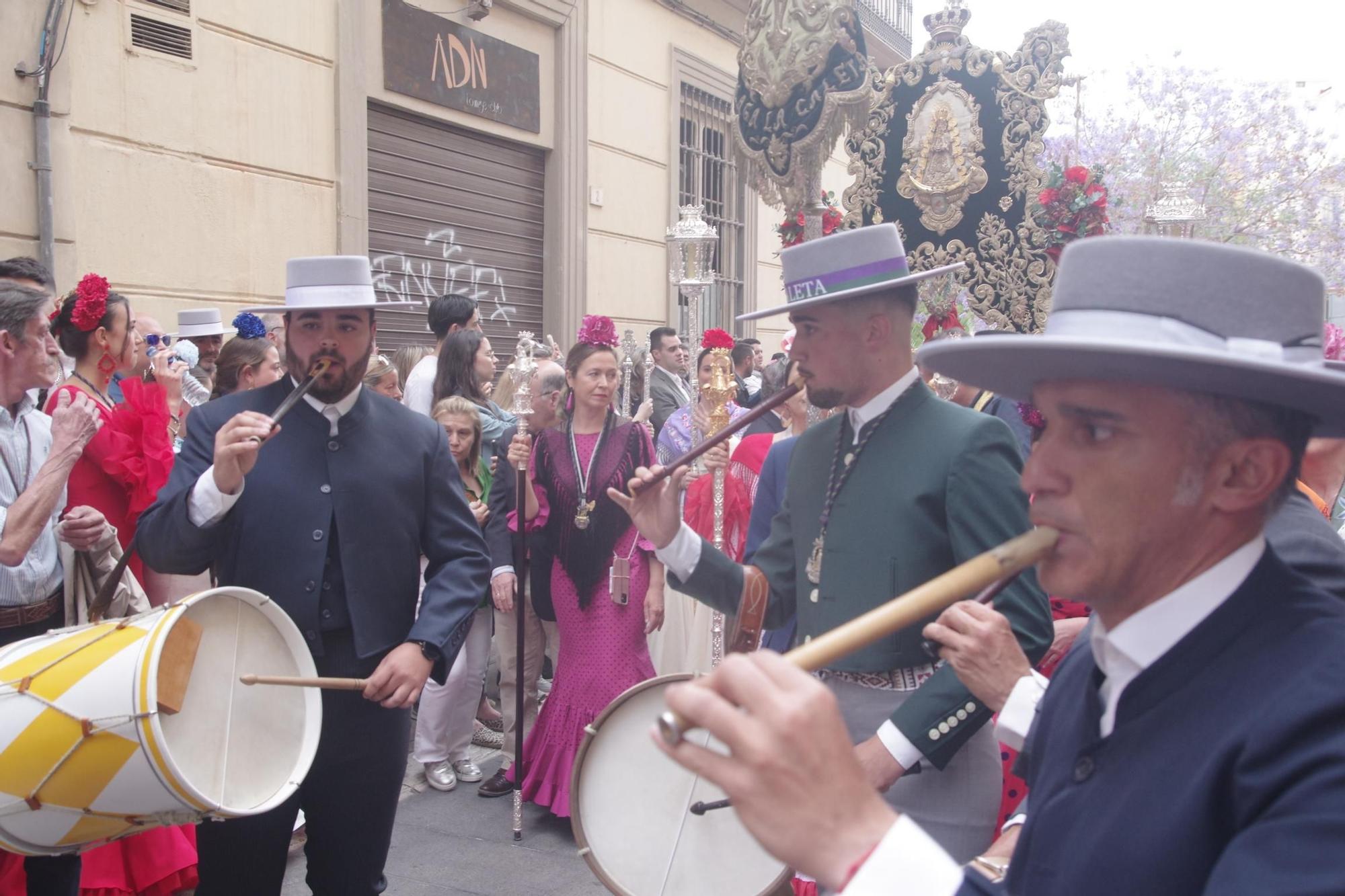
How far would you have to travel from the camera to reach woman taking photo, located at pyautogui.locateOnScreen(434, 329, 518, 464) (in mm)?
5824

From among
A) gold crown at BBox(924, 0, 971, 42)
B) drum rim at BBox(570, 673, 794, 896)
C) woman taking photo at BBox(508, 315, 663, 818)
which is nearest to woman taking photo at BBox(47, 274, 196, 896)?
woman taking photo at BBox(508, 315, 663, 818)

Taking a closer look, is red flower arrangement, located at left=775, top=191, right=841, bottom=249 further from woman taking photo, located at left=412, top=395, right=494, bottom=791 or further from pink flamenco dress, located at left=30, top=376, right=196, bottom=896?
pink flamenco dress, located at left=30, top=376, right=196, bottom=896

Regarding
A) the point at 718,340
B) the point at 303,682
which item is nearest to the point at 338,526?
the point at 303,682

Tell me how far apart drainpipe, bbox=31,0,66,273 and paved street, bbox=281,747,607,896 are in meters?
3.95

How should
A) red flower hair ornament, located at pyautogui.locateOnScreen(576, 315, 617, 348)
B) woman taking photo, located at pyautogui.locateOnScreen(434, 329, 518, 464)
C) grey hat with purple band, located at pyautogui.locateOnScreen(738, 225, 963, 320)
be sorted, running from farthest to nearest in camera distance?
woman taking photo, located at pyautogui.locateOnScreen(434, 329, 518, 464) → red flower hair ornament, located at pyautogui.locateOnScreen(576, 315, 617, 348) → grey hat with purple band, located at pyautogui.locateOnScreen(738, 225, 963, 320)

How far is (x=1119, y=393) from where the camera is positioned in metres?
1.22

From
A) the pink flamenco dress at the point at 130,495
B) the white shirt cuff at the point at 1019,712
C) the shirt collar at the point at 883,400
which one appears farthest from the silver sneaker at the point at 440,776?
Answer: the white shirt cuff at the point at 1019,712

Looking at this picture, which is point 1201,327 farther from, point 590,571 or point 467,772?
point 467,772

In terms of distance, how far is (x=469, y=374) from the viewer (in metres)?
5.84

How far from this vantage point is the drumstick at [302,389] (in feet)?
9.00

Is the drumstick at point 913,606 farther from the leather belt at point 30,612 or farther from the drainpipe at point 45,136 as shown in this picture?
the drainpipe at point 45,136

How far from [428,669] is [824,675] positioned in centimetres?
111

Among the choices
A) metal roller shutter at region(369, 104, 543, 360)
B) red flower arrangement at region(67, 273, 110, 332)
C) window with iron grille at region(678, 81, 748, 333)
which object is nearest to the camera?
red flower arrangement at region(67, 273, 110, 332)

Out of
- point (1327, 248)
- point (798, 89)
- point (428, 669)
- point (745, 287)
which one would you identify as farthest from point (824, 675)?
point (1327, 248)
